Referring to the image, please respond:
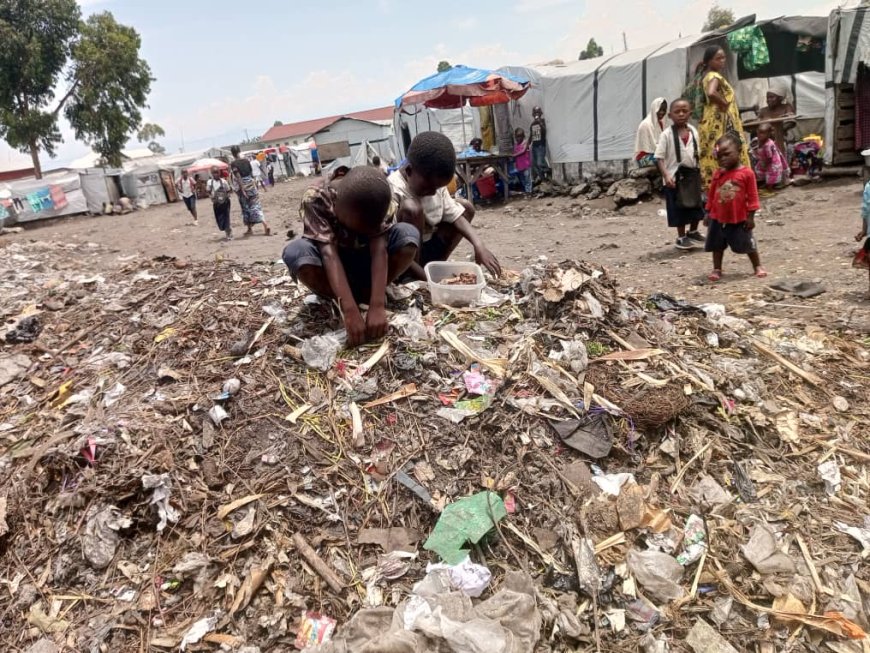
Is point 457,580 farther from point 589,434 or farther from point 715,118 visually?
point 715,118

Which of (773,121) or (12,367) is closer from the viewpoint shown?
(12,367)

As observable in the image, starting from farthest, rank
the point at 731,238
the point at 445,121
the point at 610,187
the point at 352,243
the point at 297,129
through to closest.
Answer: the point at 297,129 < the point at 445,121 < the point at 610,187 < the point at 731,238 < the point at 352,243

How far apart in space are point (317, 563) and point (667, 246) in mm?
5901

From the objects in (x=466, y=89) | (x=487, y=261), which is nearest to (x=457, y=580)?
(x=487, y=261)

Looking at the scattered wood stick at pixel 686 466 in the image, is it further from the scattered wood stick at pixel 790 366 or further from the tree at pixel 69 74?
the tree at pixel 69 74

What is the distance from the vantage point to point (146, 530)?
2.07m

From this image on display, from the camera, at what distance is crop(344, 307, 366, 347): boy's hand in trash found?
104 inches

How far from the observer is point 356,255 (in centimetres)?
307

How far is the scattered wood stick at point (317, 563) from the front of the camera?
1845mm

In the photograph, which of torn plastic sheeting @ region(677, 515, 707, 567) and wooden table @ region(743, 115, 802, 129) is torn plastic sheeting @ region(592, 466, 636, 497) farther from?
wooden table @ region(743, 115, 802, 129)

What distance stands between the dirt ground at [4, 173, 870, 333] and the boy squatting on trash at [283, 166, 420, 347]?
2.82m

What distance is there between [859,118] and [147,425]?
1031cm

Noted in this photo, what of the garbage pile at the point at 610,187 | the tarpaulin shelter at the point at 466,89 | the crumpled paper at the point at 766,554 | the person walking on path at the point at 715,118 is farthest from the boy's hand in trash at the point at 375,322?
the tarpaulin shelter at the point at 466,89

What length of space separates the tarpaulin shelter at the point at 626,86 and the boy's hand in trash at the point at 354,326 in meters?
9.04
